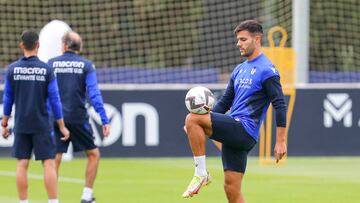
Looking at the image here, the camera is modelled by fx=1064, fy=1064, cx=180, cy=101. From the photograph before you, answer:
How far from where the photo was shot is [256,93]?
10.0 m

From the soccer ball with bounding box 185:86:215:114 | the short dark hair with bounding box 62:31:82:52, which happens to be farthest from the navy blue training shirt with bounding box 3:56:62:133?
the soccer ball with bounding box 185:86:215:114

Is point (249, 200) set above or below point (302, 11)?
below

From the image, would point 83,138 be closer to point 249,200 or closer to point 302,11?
point 249,200

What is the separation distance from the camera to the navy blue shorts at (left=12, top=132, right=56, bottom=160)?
11070 mm

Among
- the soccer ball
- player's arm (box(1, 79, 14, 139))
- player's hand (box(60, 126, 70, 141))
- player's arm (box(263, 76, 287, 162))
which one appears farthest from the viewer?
player's hand (box(60, 126, 70, 141))

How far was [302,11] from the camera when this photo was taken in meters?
20.0

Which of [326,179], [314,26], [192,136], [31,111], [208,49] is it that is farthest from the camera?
[314,26]

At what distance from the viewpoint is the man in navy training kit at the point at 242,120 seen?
978 cm

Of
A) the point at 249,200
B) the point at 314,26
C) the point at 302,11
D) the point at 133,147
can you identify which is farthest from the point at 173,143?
the point at 314,26

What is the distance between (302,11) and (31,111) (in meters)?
9.89

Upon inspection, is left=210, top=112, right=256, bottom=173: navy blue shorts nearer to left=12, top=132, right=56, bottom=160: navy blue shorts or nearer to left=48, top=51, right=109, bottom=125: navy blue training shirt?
left=12, top=132, right=56, bottom=160: navy blue shorts

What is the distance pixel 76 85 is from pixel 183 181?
3324 mm

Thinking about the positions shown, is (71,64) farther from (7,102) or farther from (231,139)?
(231,139)

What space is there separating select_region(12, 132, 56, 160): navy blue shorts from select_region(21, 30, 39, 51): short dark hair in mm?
912
